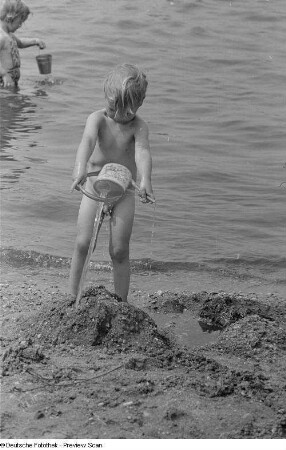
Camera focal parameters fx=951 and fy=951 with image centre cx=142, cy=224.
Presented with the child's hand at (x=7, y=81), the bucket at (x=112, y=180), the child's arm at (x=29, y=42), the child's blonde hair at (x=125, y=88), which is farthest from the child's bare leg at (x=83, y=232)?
the child's arm at (x=29, y=42)

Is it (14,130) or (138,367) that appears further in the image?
(14,130)

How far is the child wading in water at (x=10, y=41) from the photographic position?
11.2 metres

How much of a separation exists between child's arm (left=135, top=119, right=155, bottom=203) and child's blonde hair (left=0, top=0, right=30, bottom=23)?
6345 millimetres

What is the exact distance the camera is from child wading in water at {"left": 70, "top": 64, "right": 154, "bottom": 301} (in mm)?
5070

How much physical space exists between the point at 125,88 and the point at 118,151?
423 mm

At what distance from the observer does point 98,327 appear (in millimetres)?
4688

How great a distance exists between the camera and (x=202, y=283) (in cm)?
625

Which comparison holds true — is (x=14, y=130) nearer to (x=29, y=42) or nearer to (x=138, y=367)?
(x=29, y=42)

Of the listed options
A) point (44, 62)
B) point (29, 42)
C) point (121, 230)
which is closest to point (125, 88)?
point (121, 230)

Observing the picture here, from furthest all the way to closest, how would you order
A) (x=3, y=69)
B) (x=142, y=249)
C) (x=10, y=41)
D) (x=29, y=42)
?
(x=29, y=42)
(x=3, y=69)
(x=10, y=41)
(x=142, y=249)

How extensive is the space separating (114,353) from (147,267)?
6.54 ft

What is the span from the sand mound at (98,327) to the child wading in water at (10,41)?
6995 mm

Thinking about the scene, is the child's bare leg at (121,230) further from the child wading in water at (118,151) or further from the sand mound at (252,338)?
the sand mound at (252,338)

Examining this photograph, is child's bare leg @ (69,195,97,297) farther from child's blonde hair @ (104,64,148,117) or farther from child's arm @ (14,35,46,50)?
child's arm @ (14,35,46,50)
